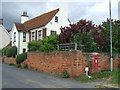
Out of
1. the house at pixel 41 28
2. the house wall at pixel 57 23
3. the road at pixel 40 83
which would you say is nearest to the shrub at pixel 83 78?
the road at pixel 40 83

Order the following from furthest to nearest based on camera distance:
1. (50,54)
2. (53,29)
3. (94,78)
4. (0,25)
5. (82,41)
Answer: (0,25) < (53,29) < (50,54) < (82,41) < (94,78)

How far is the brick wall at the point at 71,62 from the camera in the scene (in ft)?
42.0

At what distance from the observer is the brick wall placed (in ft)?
42.0

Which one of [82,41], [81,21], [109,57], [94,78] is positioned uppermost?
[81,21]

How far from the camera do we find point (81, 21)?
1688 centimetres

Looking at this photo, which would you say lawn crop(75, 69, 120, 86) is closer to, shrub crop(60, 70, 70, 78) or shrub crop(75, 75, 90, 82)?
shrub crop(75, 75, 90, 82)

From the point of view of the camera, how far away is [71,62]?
13047mm

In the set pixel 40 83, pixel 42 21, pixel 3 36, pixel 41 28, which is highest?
pixel 42 21

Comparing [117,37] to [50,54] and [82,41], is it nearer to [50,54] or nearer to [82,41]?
[82,41]

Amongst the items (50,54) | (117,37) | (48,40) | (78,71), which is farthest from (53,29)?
(78,71)

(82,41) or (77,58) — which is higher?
(82,41)

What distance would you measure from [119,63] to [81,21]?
17.7 ft

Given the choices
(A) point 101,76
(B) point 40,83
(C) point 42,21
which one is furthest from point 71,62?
(C) point 42,21

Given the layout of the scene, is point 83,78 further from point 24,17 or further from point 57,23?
point 24,17
